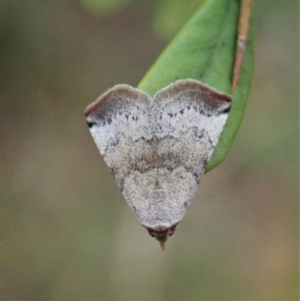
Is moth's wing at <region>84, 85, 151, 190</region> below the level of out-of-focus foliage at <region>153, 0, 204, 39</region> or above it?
below

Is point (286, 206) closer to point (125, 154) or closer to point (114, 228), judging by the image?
point (114, 228)

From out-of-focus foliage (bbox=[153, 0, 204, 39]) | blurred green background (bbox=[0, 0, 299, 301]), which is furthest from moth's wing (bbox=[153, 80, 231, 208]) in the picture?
blurred green background (bbox=[0, 0, 299, 301])

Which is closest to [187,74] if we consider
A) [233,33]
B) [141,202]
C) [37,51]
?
[233,33]

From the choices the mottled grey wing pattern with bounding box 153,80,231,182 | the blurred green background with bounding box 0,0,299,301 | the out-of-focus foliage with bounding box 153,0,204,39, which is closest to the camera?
the mottled grey wing pattern with bounding box 153,80,231,182

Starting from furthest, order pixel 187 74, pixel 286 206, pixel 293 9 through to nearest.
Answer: pixel 286 206
pixel 293 9
pixel 187 74

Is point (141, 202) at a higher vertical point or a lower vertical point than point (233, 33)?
lower

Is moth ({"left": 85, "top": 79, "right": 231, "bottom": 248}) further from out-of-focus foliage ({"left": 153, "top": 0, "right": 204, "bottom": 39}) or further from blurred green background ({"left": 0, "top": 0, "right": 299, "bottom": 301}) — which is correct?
blurred green background ({"left": 0, "top": 0, "right": 299, "bottom": 301})

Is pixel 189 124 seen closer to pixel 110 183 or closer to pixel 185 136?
pixel 185 136

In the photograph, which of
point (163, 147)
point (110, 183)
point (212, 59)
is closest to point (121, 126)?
point (163, 147)

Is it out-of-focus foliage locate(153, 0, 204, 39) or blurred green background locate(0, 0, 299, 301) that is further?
blurred green background locate(0, 0, 299, 301)
